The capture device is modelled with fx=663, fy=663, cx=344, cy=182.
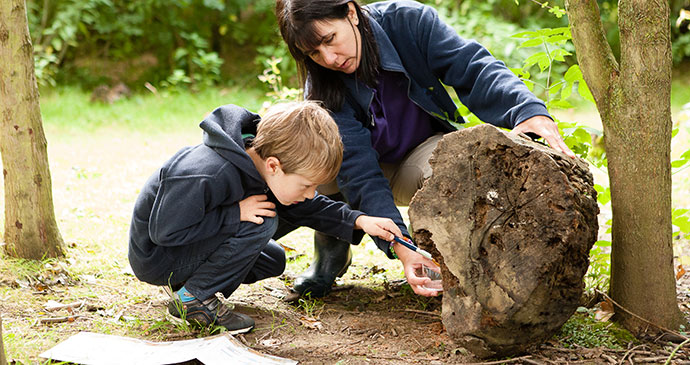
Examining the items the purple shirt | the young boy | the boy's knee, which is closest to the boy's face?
the young boy

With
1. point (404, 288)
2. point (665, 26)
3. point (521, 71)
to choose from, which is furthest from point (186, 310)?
point (665, 26)

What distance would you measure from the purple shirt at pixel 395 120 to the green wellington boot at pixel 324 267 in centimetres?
45

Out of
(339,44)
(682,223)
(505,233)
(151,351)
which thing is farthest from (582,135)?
(151,351)

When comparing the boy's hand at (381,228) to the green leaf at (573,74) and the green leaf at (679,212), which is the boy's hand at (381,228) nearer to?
the green leaf at (573,74)

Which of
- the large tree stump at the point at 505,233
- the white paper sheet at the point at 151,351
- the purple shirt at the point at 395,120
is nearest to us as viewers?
the large tree stump at the point at 505,233

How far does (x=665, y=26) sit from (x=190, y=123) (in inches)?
227

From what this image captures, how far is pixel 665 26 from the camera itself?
2.13m

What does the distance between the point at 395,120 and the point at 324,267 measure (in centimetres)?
72

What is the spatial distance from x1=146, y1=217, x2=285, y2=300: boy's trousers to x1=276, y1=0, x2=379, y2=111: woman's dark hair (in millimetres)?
633

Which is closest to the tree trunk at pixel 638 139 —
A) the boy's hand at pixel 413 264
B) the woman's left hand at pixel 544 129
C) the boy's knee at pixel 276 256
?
the woman's left hand at pixel 544 129

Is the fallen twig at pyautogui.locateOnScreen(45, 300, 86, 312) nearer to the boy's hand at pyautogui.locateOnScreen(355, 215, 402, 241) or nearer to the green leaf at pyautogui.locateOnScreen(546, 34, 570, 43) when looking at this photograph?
the boy's hand at pyautogui.locateOnScreen(355, 215, 402, 241)

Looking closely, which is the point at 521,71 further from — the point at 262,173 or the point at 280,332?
the point at 280,332

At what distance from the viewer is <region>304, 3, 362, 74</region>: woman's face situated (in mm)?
2520

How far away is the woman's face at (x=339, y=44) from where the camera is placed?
2.52 metres
